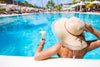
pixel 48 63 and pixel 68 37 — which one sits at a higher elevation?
pixel 68 37

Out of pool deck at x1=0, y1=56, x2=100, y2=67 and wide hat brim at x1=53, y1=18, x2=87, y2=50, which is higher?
wide hat brim at x1=53, y1=18, x2=87, y2=50

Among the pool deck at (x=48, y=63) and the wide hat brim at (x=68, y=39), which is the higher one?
the wide hat brim at (x=68, y=39)

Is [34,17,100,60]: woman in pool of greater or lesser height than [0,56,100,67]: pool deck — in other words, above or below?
above

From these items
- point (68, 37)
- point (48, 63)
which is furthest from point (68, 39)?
point (48, 63)

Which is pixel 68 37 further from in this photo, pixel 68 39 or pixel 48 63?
pixel 48 63

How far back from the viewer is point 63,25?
3.59 feet

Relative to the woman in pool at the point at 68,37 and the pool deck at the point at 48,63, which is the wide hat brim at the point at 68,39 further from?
the pool deck at the point at 48,63

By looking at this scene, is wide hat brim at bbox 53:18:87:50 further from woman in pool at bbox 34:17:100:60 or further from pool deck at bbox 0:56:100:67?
pool deck at bbox 0:56:100:67

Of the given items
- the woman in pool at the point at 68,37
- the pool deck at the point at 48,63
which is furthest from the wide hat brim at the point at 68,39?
the pool deck at the point at 48,63

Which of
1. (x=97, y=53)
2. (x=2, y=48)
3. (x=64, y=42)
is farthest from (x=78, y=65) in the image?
(x=2, y=48)

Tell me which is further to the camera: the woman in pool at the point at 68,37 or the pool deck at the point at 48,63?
the pool deck at the point at 48,63

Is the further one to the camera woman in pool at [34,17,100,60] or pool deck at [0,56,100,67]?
pool deck at [0,56,100,67]

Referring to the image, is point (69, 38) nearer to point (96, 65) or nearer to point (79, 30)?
point (79, 30)

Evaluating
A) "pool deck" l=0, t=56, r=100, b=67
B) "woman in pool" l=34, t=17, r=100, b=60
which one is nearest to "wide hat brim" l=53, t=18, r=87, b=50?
"woman in pool" l=34, t=17, r=100, b=60
